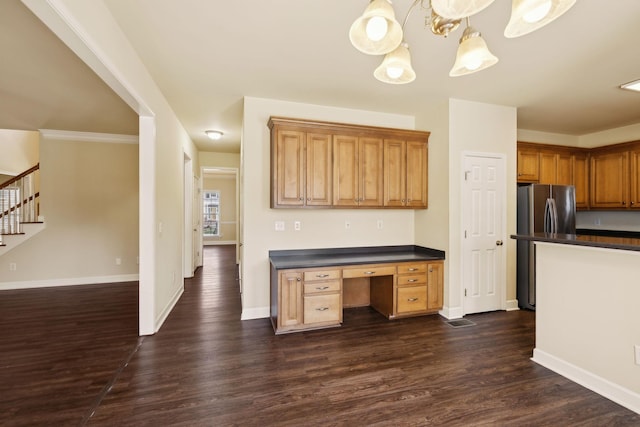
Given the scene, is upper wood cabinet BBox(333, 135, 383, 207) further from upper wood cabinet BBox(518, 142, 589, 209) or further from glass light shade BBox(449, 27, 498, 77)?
upper wood cabinet BBox(518, 142, 589, 209)

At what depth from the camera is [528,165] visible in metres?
4.25

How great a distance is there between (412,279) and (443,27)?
2736mm

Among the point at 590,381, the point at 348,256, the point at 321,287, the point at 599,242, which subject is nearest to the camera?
the point at 599,242

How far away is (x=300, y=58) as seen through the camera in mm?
2580

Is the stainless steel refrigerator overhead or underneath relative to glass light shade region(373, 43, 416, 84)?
underneath

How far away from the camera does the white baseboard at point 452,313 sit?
350 cm

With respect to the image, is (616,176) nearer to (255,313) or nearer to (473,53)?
(473,53)

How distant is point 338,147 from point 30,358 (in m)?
3.65

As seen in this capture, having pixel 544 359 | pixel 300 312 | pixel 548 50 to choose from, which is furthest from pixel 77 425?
pixel 548 50

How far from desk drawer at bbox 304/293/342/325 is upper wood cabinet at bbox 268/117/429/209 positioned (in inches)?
42.2

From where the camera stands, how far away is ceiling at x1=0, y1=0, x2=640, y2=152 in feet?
6.58

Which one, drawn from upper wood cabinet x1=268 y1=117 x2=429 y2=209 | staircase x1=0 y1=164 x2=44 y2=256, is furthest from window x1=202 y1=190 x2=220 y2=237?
upper wood cabinet x1=268 y1=117 x2=429 y2=209

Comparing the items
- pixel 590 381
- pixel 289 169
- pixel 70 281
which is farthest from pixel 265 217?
pixel 70 281

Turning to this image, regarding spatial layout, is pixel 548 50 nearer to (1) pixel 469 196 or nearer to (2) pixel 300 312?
(1) pixel 469 196
